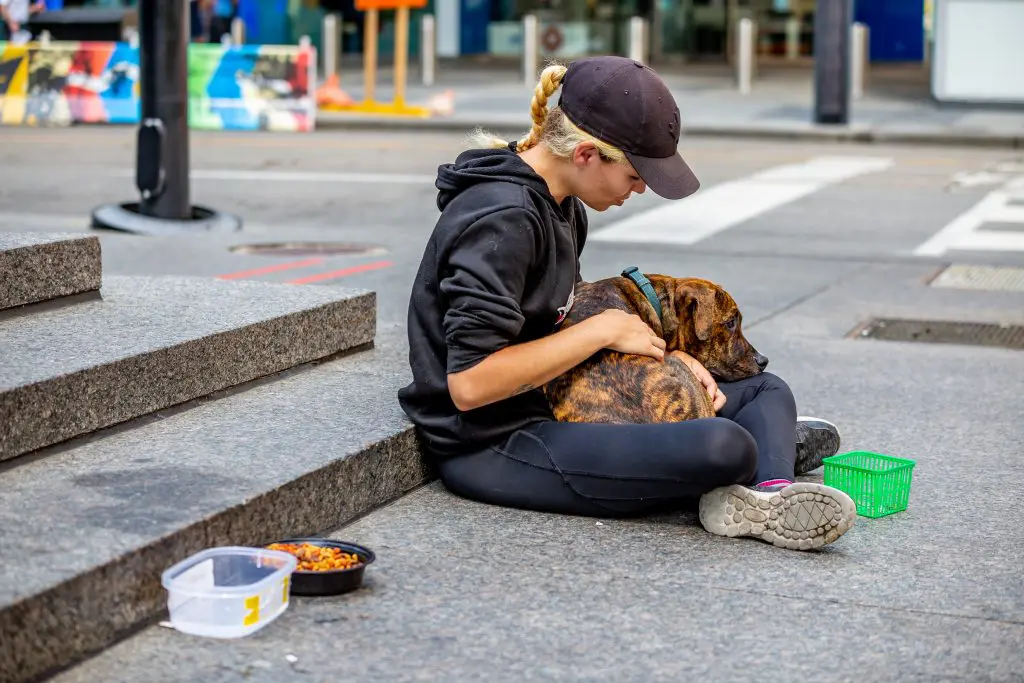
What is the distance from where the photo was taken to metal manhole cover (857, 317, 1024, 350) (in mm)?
7531

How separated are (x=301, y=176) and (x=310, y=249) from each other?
454 centimetres

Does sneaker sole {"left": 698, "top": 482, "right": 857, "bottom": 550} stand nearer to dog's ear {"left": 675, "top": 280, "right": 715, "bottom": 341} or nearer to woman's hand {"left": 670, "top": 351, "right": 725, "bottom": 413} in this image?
woman's hand {"left": 670, "top": 351, "right": 725, "bottom": 413}

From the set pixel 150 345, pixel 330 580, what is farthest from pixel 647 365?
pixel 150 345

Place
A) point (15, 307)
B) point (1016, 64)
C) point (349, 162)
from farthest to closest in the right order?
point (1016, 64), point (349, 162), point (15, 307)

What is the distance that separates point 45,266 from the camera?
5168mm

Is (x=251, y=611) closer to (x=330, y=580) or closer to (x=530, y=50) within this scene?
(x=330, y=580)

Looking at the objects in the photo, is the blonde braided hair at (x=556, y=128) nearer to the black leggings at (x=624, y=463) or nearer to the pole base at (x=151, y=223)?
the black leggings at (x=624, y=463)

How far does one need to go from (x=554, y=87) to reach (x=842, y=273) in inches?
217

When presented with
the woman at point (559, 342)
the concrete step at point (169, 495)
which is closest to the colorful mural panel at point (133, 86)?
the concrete step at point (169, 495)

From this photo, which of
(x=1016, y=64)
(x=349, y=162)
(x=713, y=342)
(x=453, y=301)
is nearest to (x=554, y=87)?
(x=453, y=301)

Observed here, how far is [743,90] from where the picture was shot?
76.7 ft

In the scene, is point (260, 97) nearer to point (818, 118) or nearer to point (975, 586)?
point (818, 118)

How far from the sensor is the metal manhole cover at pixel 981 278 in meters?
8.84

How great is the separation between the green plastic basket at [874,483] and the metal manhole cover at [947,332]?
9.82 feet
